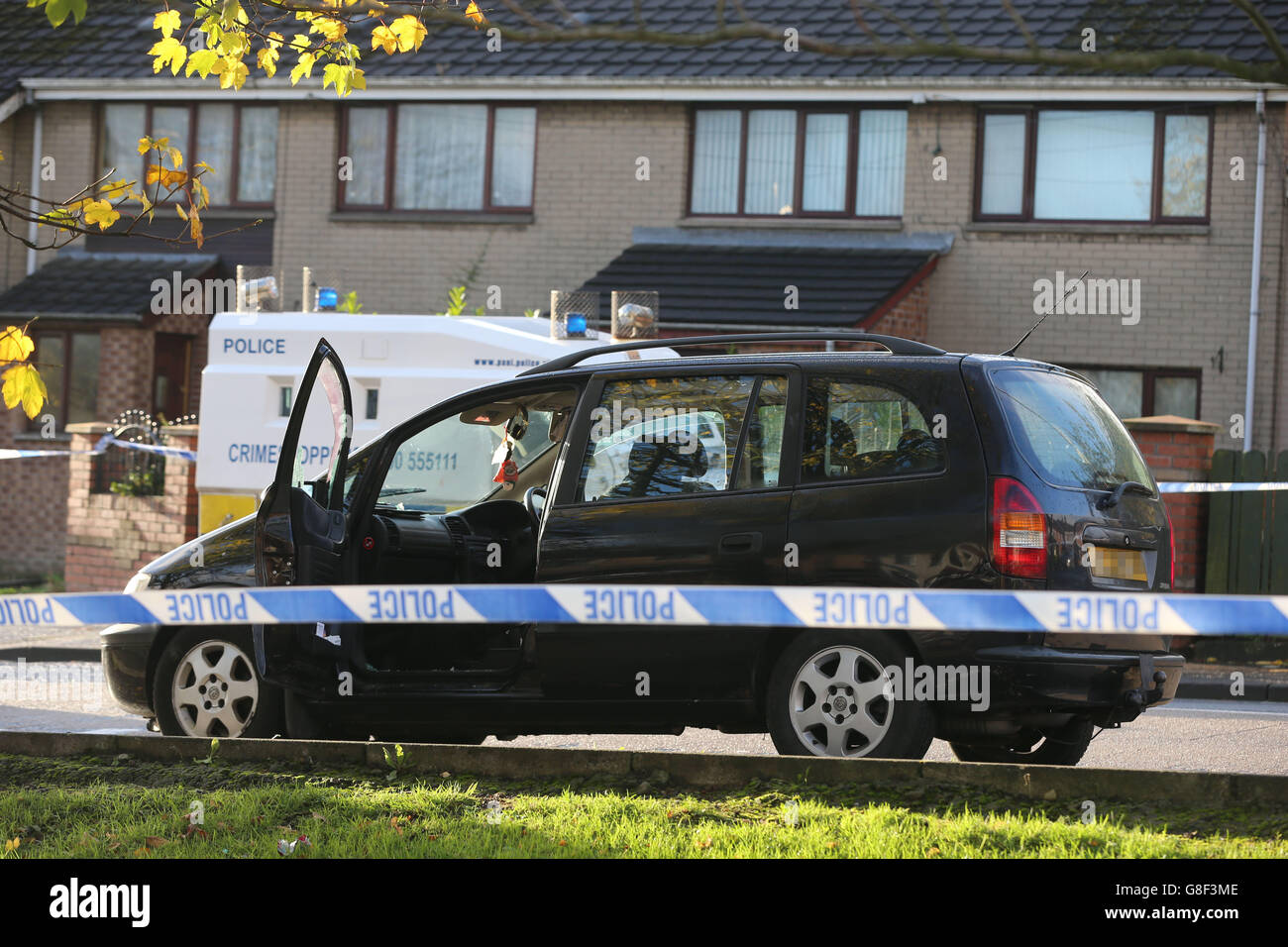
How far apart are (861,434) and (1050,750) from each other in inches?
70.6

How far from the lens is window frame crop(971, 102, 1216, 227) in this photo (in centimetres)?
1753

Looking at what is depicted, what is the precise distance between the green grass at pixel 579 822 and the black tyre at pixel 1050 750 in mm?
1243

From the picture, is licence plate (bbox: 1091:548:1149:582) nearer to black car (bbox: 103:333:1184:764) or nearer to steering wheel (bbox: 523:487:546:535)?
black car (bbox: 103:333:1184:764)

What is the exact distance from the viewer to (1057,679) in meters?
6.00

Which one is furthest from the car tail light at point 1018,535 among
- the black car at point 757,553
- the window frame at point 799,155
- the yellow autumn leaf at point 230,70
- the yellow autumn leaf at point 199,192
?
the window frame at point 799,155

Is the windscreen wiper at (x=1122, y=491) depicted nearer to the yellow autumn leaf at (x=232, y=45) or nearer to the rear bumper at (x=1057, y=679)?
the rear bumper at (x=1057, y=679)

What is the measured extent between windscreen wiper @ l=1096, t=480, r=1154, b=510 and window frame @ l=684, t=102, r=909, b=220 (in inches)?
480

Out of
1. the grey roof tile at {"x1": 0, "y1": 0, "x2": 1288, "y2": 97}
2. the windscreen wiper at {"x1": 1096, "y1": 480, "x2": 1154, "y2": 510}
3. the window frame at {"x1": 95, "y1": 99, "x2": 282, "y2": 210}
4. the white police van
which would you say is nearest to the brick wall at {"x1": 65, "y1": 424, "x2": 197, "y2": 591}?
the white police van

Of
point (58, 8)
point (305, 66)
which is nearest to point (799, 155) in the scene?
point (305, 66)

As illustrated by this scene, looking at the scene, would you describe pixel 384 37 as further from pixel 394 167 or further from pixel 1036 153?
pixel 394 167

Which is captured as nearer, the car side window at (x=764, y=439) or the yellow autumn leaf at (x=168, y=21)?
the car side window at (x=764, y=439)

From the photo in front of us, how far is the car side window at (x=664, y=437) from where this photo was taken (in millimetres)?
6590
